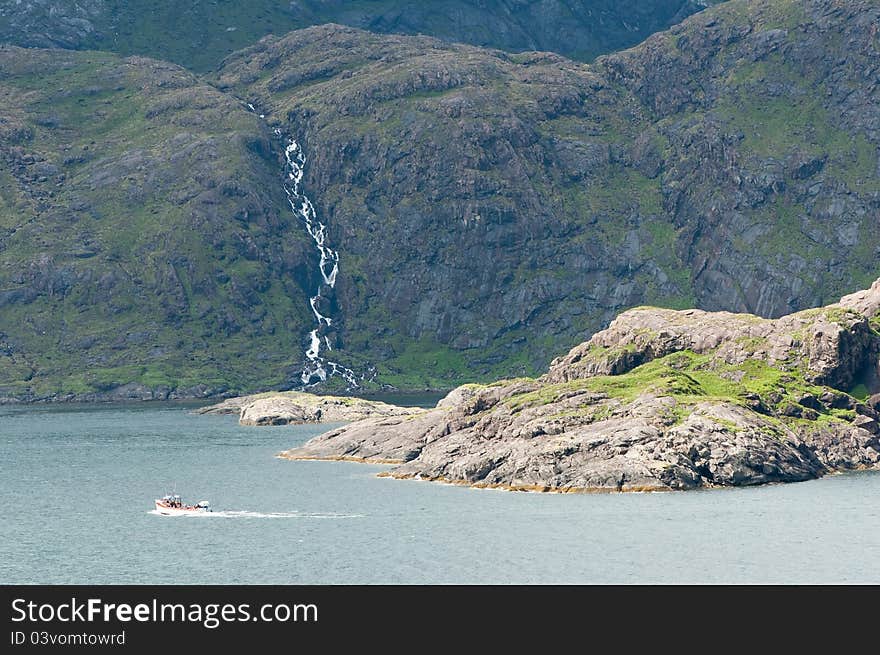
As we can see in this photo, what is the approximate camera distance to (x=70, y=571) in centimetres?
16812
